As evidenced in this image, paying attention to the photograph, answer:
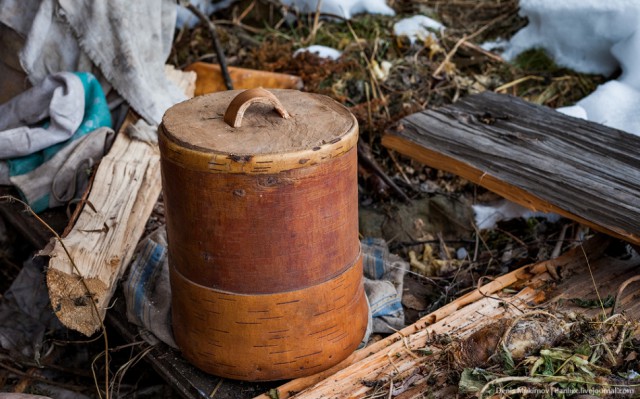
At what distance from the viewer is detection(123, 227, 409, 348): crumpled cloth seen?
283 cm

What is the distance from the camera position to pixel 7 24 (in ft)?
12.9

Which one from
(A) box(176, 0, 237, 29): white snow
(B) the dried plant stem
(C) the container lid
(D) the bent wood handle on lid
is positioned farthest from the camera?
(A) box(176, 0, 237, 29): white snow

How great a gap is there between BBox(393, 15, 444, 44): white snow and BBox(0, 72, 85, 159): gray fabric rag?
2.45m

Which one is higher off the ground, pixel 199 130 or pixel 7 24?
pixel 199 130

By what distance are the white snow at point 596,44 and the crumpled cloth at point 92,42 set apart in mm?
2461

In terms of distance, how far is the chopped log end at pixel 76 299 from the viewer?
2719mm

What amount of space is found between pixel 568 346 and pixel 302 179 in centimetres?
110

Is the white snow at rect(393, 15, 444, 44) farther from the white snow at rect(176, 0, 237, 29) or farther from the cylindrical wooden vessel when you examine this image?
the cylindrical wooden vessel

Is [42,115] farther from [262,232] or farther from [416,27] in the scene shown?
[416,27]

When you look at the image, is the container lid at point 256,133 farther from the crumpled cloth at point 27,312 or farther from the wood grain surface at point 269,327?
the crumpled cloth at point 27,312

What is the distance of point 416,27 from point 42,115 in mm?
2801

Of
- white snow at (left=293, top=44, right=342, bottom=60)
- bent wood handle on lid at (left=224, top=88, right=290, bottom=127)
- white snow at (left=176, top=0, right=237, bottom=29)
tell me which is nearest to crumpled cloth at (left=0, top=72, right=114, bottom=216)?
bent wood handle on lid at (left=224, top=88, right=290, bottom=127)

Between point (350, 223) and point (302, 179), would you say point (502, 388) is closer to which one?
point (350, 223)

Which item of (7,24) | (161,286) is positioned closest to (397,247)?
(161,286)
